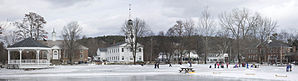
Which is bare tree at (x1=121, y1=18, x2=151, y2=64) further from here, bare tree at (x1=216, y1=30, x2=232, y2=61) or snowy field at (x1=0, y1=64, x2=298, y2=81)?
snowy field at (x1=0, y1=64, x2=298, y2=81)

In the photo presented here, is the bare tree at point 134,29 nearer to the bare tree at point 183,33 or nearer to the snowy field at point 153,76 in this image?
the bare tree at point 183,33

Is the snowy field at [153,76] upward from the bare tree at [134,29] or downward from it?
downward

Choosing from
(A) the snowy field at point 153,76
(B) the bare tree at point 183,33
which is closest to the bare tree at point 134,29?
(B) the bare tree at point 183,33

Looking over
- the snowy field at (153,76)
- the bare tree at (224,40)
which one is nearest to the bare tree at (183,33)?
the bare tree at (224,40)

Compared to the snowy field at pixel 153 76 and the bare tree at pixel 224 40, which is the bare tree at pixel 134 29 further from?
the snowy field at pixel 153 76

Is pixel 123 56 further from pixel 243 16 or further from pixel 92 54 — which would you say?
pixel 92 54

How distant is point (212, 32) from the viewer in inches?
2692

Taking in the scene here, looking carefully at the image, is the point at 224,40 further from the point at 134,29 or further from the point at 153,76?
the point at 153,76

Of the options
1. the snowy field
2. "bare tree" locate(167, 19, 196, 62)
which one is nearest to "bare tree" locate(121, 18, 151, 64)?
"bare tree" locate(167, 19, 196, 62)

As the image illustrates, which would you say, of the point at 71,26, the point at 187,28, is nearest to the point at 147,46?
the point at 187,28

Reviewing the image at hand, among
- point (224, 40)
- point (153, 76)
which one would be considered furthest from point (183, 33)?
point (153, 76)

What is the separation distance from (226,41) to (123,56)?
28153 millimetres

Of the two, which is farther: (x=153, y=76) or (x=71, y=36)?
(x=71, y=36)

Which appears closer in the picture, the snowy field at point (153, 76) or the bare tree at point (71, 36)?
the snowy field at point (153, 76)
